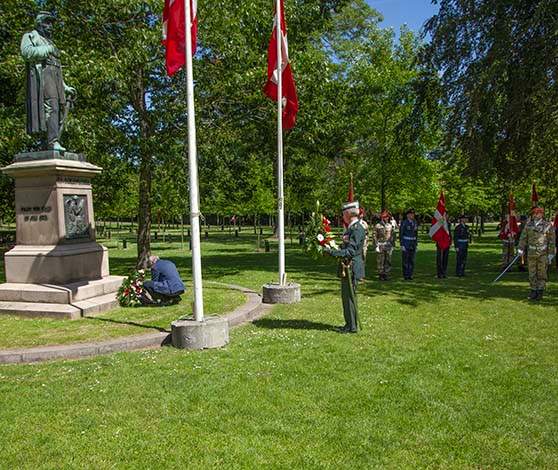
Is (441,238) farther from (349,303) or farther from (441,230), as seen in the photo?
(349,303)

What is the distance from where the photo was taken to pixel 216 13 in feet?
49.6

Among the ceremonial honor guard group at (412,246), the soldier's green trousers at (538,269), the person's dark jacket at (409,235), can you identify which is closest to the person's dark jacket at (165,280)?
the ceremonial honor guard group at (412,246)

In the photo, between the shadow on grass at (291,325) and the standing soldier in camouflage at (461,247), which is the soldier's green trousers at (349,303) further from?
the standing soldier in camouflage at (461,247)

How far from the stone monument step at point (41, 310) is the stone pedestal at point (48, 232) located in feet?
0.09

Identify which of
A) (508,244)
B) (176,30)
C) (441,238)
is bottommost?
(508,244)

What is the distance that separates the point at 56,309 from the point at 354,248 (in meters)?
5.42

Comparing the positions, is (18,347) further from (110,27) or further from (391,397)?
(110,27)

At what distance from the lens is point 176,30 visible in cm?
766

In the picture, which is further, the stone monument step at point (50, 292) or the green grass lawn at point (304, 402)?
the stone monument step at point (50, 292)

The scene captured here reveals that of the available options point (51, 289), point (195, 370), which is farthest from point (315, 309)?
point (51, 289)

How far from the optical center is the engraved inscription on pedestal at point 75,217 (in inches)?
391

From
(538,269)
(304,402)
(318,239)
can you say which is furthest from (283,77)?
(304,402)

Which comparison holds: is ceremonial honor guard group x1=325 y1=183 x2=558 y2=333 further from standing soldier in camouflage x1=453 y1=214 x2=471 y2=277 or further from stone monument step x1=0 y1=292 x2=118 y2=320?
stone monument step x1=0 y1=292 x2=118 y2=320

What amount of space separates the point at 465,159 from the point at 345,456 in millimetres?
15337
